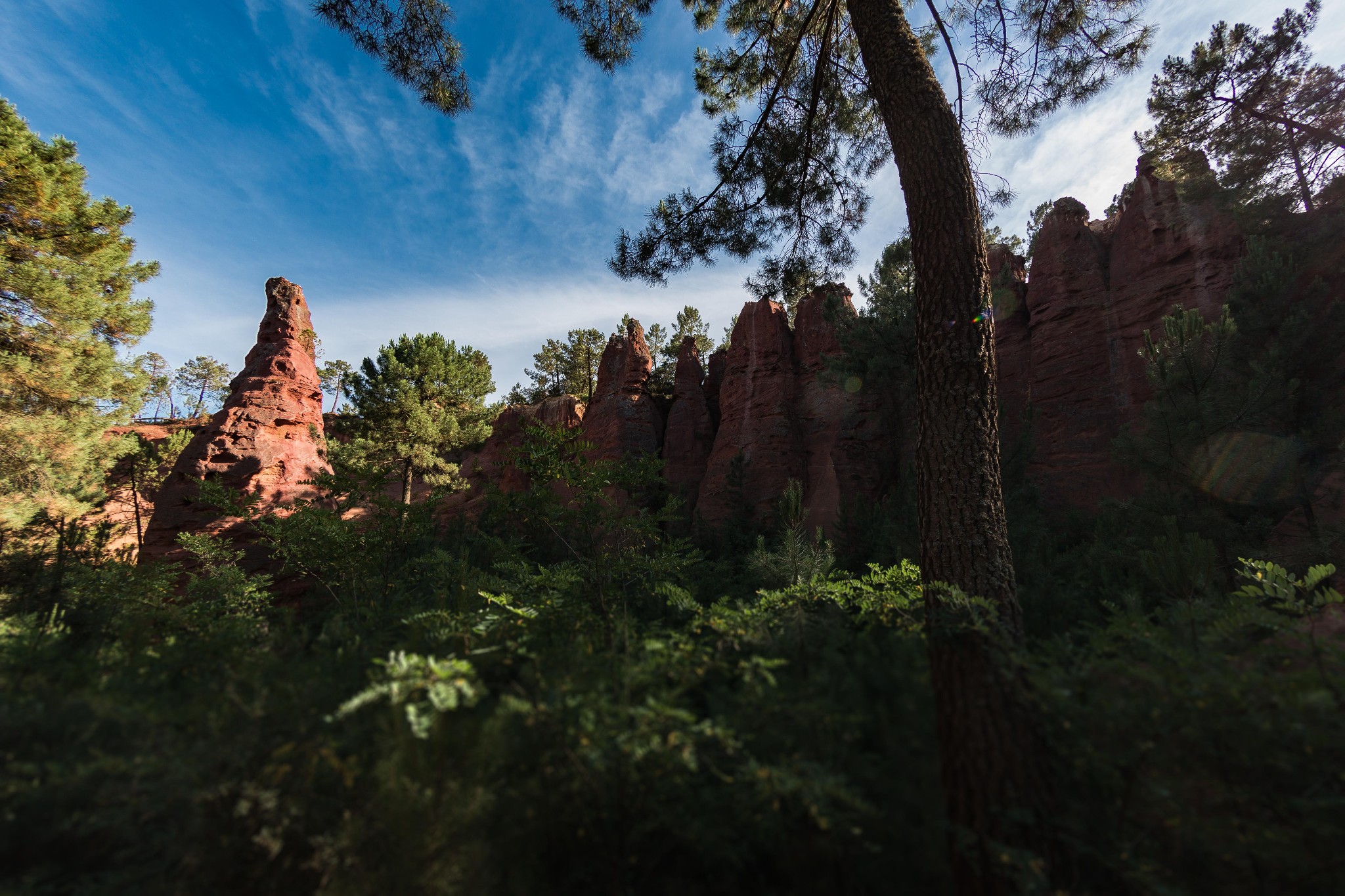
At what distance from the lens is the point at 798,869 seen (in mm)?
1595

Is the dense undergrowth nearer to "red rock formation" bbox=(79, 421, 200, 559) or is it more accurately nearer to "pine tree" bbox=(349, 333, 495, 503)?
"red rock formation" bbox=(79, 421, 200, 559)

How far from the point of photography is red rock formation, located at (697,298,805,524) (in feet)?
66.0

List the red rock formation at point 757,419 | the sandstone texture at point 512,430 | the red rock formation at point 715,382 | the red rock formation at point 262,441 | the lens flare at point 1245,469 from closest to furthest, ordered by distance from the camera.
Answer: the lens flare at point 1245,469 < the red rock formation at point 262,441 < the red rock formation at point 757,419 < the sandstone texture at point 512,430 < the red rock formation at point 715,382

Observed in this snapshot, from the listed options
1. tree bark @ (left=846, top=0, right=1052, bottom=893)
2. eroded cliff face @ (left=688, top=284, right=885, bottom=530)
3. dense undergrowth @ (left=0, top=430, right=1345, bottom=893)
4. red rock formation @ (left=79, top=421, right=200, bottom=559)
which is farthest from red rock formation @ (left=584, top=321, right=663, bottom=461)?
dense undergrowth @ (left=0, top=430, right=1345, bottom=893)

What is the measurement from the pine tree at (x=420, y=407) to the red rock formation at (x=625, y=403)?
19.4 feet

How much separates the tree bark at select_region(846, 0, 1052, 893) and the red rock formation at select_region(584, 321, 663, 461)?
776 inches

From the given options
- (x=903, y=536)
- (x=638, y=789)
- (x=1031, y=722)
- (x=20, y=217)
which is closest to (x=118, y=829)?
(x=638, y=789)

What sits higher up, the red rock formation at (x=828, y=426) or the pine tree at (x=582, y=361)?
the pine tree at (x=582, y=361)

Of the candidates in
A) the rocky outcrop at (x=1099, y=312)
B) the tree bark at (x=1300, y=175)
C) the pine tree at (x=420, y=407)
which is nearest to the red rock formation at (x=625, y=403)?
the pine tree at (x=420, y=407)

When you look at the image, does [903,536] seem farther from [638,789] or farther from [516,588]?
[638,789]

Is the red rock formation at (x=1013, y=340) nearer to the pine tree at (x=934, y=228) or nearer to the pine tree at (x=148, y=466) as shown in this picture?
the pine tree at (x=934, y=228)

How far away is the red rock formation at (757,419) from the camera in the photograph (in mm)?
20125

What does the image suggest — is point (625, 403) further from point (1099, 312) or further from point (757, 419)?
point (1099, 312)

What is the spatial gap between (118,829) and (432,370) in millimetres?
19791
